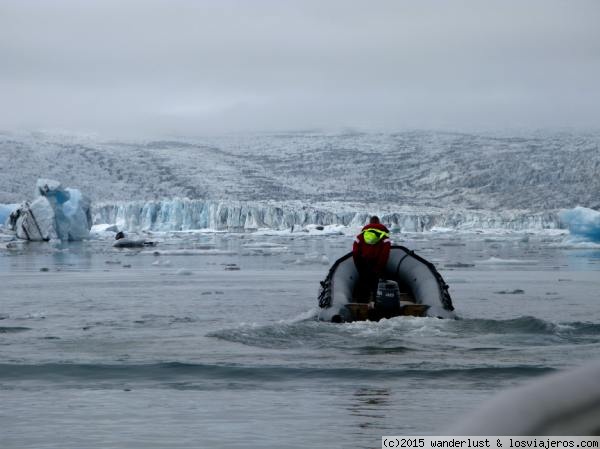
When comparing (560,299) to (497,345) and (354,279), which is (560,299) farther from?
(497,345)

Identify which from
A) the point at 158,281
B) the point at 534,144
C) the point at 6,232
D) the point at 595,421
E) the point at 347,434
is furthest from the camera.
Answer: the point at 534,144

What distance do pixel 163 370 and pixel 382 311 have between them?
11.1 feet

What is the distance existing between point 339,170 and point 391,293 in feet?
302

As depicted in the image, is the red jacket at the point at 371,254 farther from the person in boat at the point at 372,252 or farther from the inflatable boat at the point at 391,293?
the inflatable boat at the point at 391,293

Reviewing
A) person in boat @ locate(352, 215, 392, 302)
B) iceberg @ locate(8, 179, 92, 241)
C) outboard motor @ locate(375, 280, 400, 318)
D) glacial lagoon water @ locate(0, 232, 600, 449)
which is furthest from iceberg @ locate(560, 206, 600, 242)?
outboard motor @ locate(375, 280, 400, 318)

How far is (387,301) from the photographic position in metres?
9.20

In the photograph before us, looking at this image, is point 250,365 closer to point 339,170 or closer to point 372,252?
point 372,252

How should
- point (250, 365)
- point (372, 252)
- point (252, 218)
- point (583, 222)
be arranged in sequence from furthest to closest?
point (252, 218) < point (583, 222) < point (372, 252) < point (250, 365)

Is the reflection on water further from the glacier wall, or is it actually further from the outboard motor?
the glacier wall

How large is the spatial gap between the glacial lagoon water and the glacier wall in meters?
46.4

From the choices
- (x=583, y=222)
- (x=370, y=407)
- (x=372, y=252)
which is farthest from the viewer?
(x=583, y=222)

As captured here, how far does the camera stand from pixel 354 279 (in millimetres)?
10742

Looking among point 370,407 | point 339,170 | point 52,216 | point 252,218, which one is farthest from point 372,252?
point 339,170

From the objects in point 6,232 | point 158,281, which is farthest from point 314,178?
point 158,281
